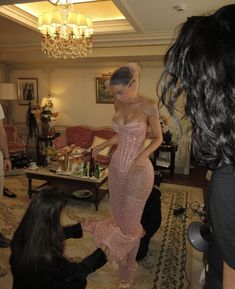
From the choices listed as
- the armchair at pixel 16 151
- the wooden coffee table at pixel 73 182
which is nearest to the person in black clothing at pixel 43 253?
the wooden coffee table at pixel 73 182

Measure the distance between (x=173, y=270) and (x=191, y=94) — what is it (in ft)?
6.86

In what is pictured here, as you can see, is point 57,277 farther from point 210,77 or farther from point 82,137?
point 82,137

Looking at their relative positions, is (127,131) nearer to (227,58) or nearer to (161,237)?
(227,58)

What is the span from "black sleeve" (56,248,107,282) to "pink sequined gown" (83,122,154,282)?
14.1 inches

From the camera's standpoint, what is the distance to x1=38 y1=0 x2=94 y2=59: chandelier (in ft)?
9.46

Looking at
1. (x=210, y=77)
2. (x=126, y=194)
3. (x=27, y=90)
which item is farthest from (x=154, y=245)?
(x=27, y=90)

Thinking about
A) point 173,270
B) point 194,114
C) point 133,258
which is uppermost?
point 194,114

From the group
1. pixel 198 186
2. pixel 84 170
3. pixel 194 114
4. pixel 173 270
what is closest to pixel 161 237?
pixel 173 270

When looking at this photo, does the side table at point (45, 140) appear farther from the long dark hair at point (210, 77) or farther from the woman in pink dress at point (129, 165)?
the long dark hair at point (210, 77)

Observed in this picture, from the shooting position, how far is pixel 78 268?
1303mm

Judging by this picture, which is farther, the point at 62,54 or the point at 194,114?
the point at 62,54

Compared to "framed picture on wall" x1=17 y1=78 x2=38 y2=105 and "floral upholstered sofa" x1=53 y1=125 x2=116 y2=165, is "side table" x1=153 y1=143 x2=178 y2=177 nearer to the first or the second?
"floral upholstered sofa" x1=53 y1=125 x2=116 y2=165

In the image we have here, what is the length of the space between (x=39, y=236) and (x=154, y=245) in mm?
1742

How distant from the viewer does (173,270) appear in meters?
2.23
